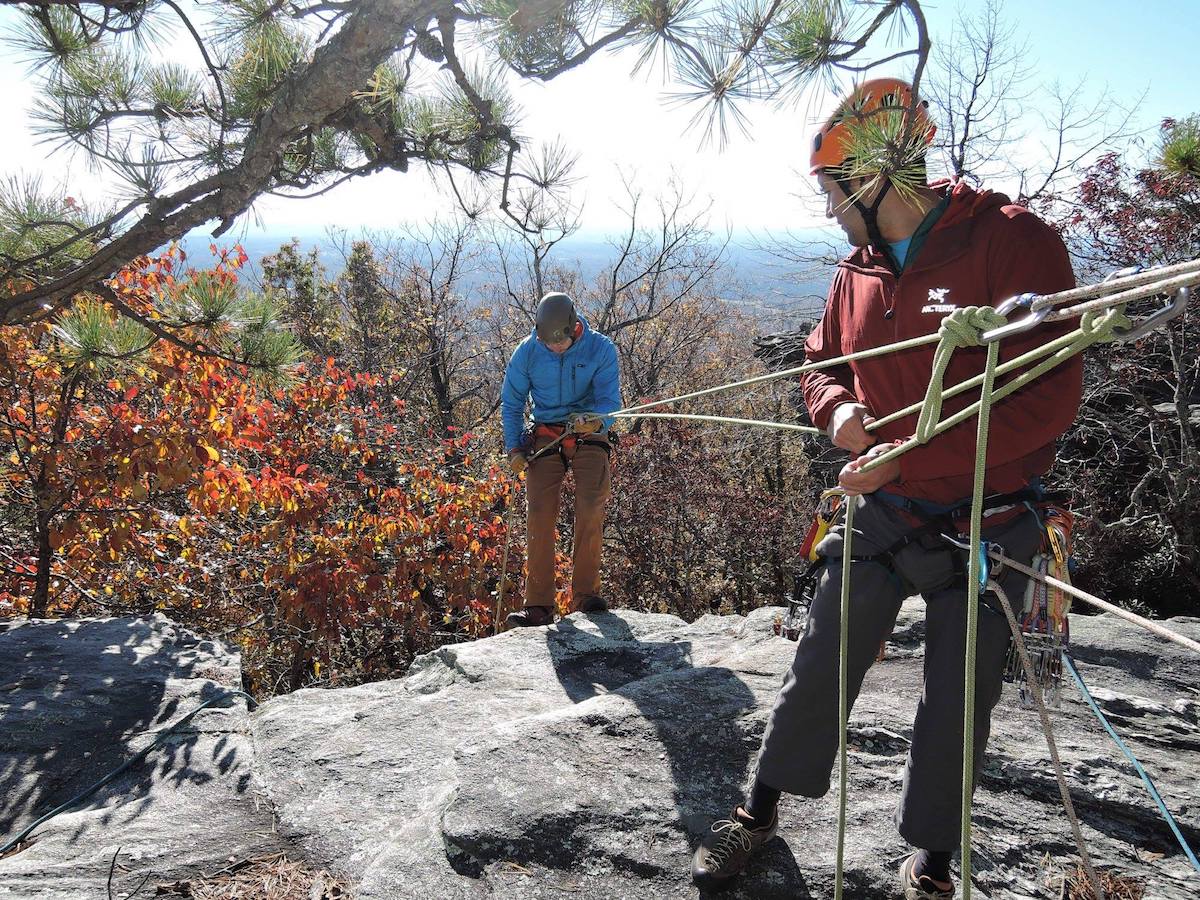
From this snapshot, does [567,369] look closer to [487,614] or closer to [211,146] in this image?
[211,146]

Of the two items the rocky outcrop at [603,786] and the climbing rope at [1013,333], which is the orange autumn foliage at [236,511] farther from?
the climbing rope at [1013,333]

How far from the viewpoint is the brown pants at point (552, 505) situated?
4000 mm

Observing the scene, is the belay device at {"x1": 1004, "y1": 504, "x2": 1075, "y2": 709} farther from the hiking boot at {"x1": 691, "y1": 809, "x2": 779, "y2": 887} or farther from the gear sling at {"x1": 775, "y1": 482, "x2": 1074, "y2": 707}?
the hiking boot at {"x1": 691, "y1": 809, "x2": 779, "y2": 887}

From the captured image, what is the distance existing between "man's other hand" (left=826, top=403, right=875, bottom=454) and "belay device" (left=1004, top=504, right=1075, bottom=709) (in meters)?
0.41

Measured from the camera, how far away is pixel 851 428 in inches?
70.1

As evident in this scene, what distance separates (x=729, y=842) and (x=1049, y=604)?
3.10ft

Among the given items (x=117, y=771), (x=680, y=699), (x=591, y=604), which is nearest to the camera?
(x=117, y=771)

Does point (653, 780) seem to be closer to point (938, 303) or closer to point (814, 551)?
point (814, 551)

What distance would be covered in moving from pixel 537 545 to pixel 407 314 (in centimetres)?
1015

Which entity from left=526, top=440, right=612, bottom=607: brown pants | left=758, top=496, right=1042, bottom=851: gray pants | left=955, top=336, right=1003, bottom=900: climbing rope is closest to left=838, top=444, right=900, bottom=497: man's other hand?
left=758, top=496, right=1042, bottom=851: gray pants

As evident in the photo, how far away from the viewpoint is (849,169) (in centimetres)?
175

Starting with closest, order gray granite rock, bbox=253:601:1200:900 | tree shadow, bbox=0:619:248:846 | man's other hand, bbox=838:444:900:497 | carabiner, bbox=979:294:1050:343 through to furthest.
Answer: carabiner, bbox=979:294:1050:343, man's other hand, bbox=838:444:900:497, gray granite rock, bbox=253:601:1200:900, tree shadow, bbox=0:619:248:846

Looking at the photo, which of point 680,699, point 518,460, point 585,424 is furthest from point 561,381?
point 680,699

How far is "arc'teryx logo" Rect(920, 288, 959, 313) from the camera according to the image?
1.65 metres
